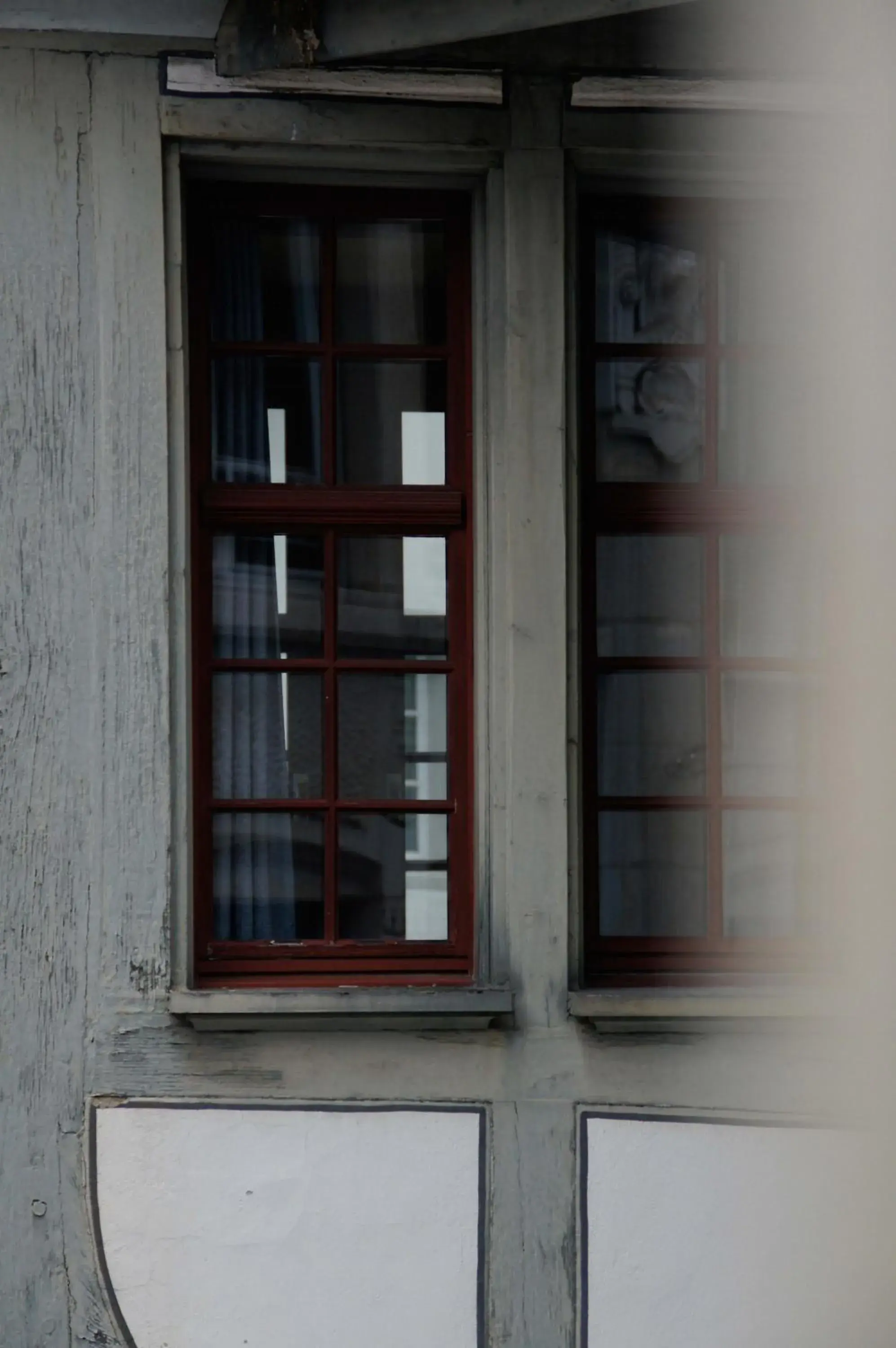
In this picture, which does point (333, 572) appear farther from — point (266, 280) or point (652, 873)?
point (652, 873)

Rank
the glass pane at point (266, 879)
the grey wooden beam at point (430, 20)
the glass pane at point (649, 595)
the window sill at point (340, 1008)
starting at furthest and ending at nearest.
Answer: the glass pane at point (649, 595) < the glass pane at point (266, 879) < the window sill at point (340, 1008) < the grey wooden beam at point (430, 20)

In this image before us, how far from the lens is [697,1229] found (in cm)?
442

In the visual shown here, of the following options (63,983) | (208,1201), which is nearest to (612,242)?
(63,983)

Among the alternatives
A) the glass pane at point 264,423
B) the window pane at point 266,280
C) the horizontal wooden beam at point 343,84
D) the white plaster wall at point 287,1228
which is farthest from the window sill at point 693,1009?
the horizontal wooden beam at point 343,84

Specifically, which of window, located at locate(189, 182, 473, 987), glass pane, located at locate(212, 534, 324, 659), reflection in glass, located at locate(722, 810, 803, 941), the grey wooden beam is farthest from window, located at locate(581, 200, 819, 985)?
glass pane, located at locate(212, 534, 324, 659)

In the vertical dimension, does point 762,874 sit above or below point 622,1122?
above

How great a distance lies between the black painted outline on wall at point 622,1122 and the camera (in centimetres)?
443

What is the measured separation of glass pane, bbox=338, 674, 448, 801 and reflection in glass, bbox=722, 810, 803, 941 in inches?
33.1

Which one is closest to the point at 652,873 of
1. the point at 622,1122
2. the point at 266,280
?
the point at 622,1122

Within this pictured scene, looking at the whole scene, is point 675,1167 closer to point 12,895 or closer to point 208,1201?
point 208,1201

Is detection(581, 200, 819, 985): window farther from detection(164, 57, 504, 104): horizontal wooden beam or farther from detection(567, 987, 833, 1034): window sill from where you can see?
detection(164, 57, 504, 104): horizontal wooden beam

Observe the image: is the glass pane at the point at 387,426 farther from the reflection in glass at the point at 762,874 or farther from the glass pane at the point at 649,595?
the reflection in glass at the point at 762,874

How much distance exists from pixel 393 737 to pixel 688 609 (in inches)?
36.2

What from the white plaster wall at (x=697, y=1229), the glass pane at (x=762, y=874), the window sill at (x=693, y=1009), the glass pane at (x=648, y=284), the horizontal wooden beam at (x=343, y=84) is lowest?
the white plaster wall at (x=697, y=1229)
